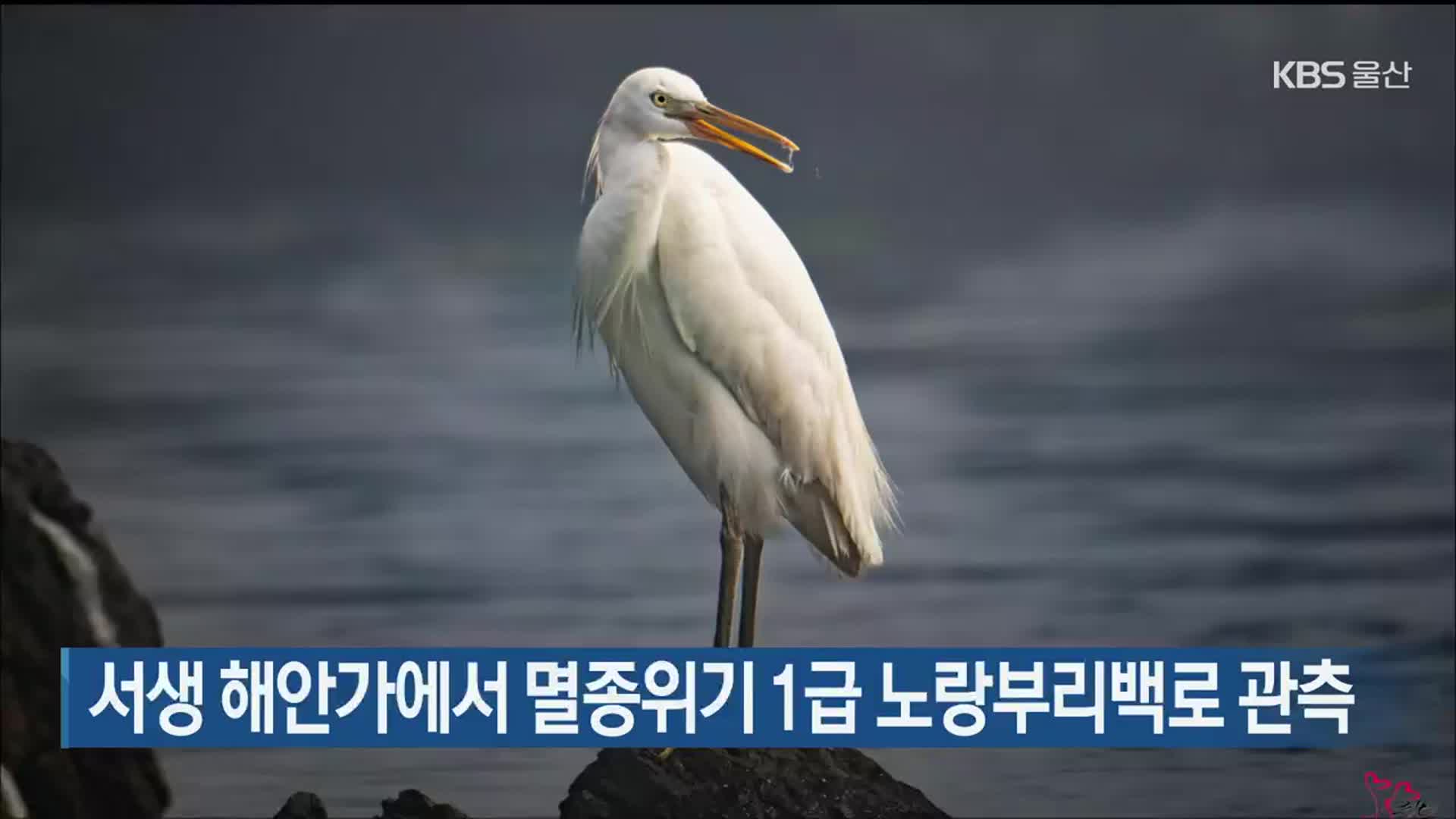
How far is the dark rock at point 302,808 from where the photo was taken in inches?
145

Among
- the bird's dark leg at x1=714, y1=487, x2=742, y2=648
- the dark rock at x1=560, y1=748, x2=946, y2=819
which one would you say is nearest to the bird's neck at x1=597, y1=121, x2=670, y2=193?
the bird's dark leg at x1=714, y1=487, x2=742, y2=648

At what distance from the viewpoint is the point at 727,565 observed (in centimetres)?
381

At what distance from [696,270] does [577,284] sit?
8.3 inches

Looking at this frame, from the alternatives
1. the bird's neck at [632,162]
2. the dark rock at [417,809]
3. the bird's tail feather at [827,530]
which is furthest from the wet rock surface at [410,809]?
the bird's neck at [632,162]

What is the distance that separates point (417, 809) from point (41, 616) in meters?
1.48

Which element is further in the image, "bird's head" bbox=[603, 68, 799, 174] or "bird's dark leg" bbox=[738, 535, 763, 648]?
"bird's dark leg" bbox=[738, 535, 763, 648]

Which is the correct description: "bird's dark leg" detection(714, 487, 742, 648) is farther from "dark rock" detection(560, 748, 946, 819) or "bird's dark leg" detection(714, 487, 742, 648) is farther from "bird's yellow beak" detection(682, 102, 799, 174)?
"bird's yellow beak" detection(682, 102, 799, 174)

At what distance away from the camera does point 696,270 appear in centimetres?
370

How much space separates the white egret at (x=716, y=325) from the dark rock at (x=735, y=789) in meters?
0.24

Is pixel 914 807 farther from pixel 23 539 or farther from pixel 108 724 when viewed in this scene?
pixel 23 539

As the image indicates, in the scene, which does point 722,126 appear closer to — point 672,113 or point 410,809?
point 672,113

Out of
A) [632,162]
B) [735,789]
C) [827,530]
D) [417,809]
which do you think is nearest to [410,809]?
[417,809]

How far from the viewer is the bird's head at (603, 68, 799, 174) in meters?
3.63

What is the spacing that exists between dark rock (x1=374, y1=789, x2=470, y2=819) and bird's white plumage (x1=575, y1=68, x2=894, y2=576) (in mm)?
711
